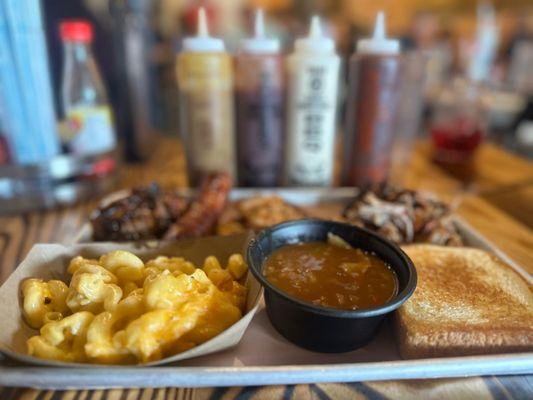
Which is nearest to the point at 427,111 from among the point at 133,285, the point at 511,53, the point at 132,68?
the point at 511,53

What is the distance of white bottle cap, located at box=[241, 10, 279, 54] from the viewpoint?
1.62 metres

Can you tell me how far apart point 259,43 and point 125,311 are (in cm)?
125

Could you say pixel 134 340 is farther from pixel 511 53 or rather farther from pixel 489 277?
pixel 511 53

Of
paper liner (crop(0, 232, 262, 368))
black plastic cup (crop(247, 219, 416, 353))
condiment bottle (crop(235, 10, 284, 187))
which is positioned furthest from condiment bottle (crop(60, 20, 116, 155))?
black plastic cup (crop(247, 219, 416, 353))

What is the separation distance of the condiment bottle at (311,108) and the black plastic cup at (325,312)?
76 centimetres

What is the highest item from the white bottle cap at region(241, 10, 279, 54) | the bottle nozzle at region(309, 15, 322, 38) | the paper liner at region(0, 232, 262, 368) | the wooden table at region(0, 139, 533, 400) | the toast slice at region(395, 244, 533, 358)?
the bottle nozzle at region(309, 15, 322, 38)

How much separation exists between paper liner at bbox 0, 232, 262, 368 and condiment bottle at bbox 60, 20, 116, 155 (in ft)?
2.70

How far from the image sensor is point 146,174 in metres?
2.24

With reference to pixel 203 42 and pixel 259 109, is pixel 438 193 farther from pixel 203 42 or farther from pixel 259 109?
pixel 203 42

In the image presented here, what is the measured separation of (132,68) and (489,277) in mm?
2046

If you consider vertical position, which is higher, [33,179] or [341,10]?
[341,10]

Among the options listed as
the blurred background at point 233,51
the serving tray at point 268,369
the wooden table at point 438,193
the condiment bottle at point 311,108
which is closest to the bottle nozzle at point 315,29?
the condiment bottle at point 311,108

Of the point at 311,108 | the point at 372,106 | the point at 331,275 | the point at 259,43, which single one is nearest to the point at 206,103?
the point at 259,43

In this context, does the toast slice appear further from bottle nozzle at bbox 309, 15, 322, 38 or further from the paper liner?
bottle nozzle at bbox 309, 15, 322, 38
